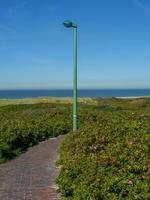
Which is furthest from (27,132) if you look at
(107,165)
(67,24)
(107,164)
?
(107,165)

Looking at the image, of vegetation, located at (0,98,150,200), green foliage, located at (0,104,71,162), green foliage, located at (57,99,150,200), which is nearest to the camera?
green foliage, located at (57,99,150,200)

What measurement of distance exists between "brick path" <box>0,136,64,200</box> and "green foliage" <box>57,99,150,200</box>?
48 cm

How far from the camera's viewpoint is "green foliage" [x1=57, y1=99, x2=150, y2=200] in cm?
955

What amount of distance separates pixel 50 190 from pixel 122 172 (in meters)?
2.07

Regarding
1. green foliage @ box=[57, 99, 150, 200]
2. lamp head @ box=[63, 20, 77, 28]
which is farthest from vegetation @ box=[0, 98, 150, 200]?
lamp head @ box=[63, 20, 77, 28]

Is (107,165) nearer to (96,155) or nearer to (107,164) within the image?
(107,164)

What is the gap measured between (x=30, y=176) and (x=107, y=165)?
2.65 m

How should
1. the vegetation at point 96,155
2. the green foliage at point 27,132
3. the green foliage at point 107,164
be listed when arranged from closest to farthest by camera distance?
the green foliage at point 107,164, the vegetation at point 96,155, the green foliage at point 27,132

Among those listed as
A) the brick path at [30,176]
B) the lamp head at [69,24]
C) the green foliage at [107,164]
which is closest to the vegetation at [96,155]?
the green foliage at [107,164]

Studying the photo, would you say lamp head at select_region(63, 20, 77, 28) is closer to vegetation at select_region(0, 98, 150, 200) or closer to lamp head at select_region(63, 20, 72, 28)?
lamp head at select_region(63, 20, 72, 28)

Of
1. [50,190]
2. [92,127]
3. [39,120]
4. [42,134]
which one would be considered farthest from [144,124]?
[50,190]

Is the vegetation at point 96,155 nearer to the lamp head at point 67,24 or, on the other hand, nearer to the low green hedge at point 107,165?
the low green hedge at point 107,165

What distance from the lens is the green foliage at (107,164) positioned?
955 cm

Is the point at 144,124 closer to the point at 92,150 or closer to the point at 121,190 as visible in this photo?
the point at 92,150
